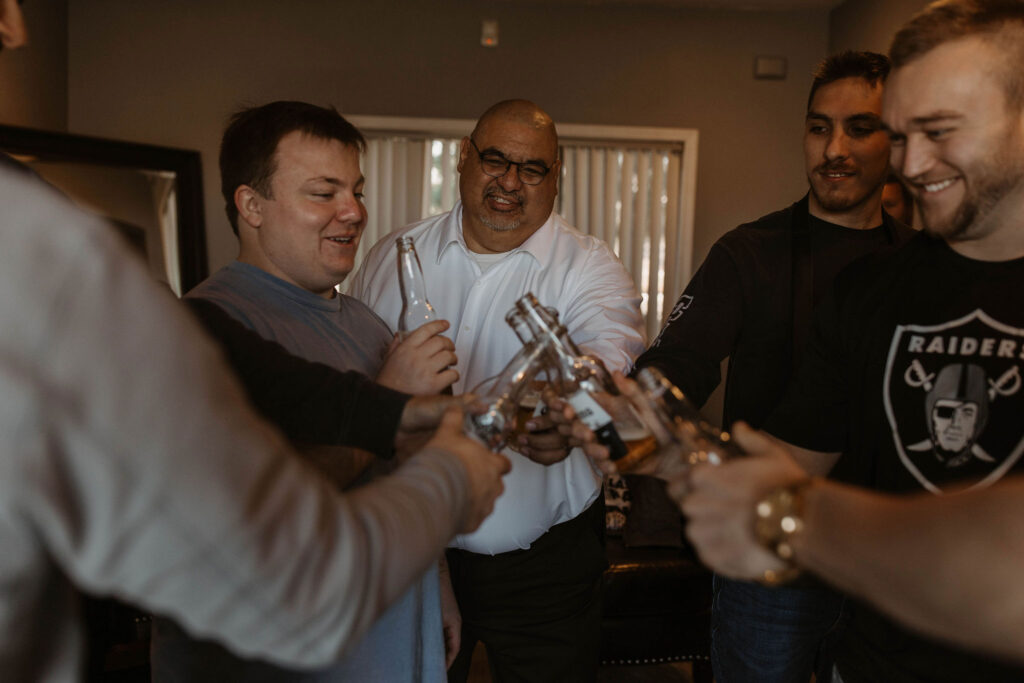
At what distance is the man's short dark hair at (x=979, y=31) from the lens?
3.95 feet

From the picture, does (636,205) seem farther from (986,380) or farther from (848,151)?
(986,380)

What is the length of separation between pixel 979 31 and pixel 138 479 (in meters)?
1.30

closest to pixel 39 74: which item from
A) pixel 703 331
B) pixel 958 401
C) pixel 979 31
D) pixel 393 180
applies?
pixel 393 180

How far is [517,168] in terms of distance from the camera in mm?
2334

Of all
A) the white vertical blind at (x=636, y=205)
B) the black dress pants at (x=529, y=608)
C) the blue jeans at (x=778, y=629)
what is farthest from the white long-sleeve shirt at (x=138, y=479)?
the white vertical blind at (x=636, y=205)

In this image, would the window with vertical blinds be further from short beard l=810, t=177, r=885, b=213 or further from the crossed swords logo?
the crossed swords logo

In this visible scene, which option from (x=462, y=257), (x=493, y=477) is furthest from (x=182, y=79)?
(x=493, y=477)

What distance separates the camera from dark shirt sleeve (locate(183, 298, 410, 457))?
1230 millimetres

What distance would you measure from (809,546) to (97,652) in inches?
108

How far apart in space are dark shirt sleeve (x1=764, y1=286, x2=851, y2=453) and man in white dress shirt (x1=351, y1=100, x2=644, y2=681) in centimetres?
48

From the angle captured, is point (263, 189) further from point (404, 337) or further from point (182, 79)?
point (182, 79)

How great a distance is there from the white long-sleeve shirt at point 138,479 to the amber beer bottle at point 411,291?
3.02 feet

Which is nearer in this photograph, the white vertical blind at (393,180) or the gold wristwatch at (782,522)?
the gold wristwatch at (782,522)

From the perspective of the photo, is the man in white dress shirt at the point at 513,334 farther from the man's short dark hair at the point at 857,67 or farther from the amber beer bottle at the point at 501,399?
the man's short dark hair at the point at 857,67
